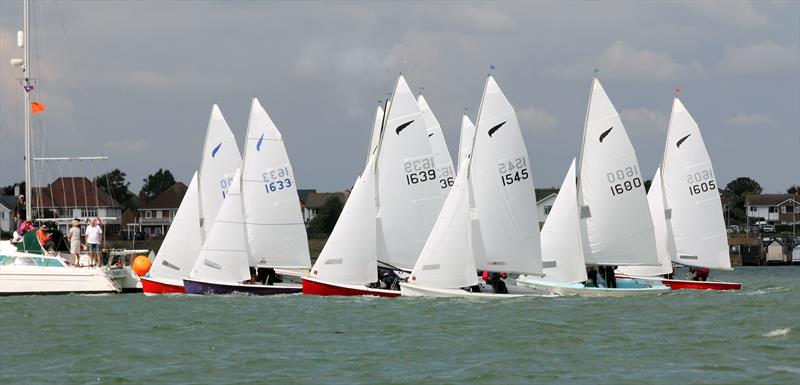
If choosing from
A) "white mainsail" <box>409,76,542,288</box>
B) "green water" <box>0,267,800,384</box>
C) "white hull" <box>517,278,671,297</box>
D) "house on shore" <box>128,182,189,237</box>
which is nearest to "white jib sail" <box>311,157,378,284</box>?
"green water" <box>0,267,800,384</box>

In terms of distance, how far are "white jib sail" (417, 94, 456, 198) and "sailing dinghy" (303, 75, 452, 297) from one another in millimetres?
1124

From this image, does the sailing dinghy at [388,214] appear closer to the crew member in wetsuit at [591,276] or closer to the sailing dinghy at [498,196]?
the sailing dinghy at [498,196]

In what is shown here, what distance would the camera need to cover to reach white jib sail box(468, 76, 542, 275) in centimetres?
3875

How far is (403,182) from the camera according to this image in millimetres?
40844

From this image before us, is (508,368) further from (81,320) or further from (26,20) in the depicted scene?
(26,20)

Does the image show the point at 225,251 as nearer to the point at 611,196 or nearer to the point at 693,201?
the point at 611,196

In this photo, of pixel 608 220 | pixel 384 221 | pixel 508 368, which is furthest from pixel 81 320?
pixel 608 220

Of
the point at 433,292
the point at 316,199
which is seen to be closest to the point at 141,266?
the point at 433,292

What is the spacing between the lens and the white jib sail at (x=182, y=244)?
142 ft

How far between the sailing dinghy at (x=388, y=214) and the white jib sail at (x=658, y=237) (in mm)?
9351

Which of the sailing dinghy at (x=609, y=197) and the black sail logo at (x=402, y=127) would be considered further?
the sailing dinghy at (x=609, y=197)


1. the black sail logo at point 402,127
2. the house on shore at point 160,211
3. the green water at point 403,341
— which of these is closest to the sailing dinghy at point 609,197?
the green water at point 403,341

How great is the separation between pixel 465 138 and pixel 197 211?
38.8 feet

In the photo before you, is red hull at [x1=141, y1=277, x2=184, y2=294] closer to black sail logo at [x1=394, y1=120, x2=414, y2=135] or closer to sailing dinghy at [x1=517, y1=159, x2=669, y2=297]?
black sail logo at [x1=394, y1=120, x2=414, y2=135]
